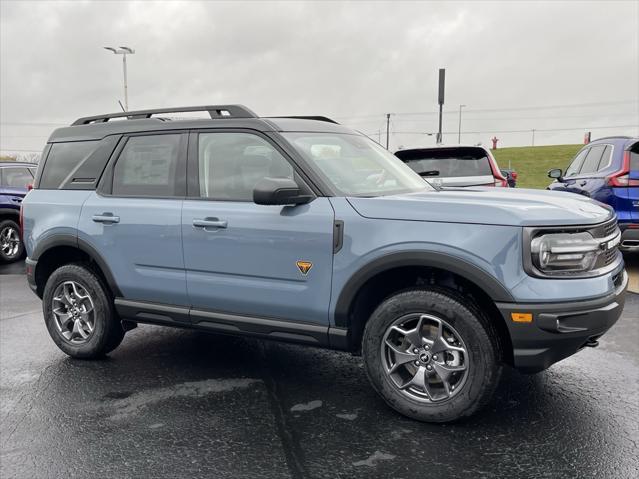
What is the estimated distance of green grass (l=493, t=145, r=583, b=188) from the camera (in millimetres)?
46812

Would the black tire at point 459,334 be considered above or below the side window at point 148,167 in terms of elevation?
below

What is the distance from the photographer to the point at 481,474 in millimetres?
2805

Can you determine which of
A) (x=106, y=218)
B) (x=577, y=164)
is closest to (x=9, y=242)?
(x=106, y=218)

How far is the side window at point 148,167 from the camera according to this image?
4195mm

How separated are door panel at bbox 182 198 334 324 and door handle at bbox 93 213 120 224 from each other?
654mm

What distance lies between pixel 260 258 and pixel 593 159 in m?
6.60

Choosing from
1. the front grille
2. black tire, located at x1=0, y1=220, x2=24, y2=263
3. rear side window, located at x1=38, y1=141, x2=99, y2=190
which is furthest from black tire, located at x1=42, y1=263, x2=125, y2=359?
black tire, located at x1=0, y1=220, x2=24, y2=263

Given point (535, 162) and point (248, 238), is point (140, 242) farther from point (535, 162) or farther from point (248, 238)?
point (535, 162)

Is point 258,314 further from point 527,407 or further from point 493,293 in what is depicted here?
point 527,407

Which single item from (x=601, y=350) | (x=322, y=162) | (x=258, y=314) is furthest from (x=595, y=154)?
(x=258, y=314)

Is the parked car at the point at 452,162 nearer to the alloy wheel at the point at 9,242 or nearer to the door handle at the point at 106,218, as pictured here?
the door handle at the point at 106,218

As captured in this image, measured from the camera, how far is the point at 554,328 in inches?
117

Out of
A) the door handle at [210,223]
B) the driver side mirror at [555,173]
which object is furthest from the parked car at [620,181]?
the door handle at [210,223]

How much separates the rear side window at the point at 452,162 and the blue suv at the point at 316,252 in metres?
3.42
